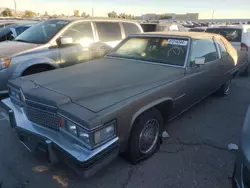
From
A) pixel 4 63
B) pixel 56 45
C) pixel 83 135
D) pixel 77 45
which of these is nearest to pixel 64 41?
pixel 56 45

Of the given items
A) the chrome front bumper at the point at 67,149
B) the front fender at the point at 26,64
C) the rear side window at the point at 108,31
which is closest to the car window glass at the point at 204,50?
the chrome front bumper at the point at 67,149


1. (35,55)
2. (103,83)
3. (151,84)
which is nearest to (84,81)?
(103,83)

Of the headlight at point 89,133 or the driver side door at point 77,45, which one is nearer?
the headlight at point 89,133

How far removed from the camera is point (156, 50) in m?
3.85

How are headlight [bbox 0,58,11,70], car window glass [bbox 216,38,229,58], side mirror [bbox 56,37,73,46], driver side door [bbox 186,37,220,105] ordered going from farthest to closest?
side mirror [bbox 56,37,73,46] → car window glass [bbox 216,38,229,58] → headlight [bbox 0,58,11,70] → driver side door [bbox 186,37,220,105]

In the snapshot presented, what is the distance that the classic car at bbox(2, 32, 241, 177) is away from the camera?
7.09 feet

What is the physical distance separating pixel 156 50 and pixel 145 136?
1.65 meters

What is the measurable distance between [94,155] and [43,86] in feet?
3.95

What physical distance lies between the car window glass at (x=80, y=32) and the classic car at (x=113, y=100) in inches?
65.0

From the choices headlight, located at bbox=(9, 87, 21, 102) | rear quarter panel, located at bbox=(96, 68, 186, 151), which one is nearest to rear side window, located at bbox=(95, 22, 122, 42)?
A: headlight, located at bbox=(9, 87, 21, 102)

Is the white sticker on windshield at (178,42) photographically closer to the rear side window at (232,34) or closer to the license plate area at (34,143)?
the license plate area at (34,143)

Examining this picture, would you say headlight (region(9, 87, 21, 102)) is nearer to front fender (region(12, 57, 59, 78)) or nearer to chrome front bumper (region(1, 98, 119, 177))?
chrome front bumper (region(1, 98, 119, 177))

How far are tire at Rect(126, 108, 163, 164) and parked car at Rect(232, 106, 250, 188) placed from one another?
43.0 inches

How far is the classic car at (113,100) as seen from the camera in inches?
85.1
